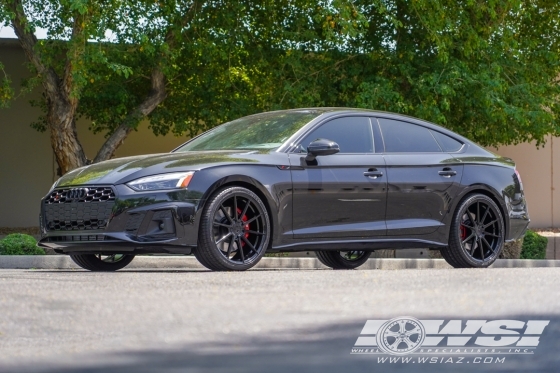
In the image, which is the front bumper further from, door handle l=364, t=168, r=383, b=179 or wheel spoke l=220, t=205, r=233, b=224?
door handle l=364, t=168, r=383, b=179

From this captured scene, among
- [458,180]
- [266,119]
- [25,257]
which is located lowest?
[25,257]

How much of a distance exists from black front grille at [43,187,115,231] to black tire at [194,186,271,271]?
805mm

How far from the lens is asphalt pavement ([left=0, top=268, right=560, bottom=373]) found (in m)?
4.41

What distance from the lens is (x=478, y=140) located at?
76.5ft

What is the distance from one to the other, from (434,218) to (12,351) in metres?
6.11

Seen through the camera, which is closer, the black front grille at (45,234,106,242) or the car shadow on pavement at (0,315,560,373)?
the car shadow on pavement at (0,315,560,373)

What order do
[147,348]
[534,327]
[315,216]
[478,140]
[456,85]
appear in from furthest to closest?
[478,140] → [456,85] → [315,216] → [534,327] → [147,348]

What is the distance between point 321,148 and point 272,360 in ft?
16.5

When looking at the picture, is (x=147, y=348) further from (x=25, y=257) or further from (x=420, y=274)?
(x=25, y=257)

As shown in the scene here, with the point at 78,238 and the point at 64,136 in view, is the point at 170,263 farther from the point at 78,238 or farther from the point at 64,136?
the point at 64,136

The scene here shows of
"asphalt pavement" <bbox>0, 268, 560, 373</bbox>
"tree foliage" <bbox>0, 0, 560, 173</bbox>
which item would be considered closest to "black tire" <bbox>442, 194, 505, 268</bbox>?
"asphalt pavement" <bbox>0, 268, 560, 373</bbox>

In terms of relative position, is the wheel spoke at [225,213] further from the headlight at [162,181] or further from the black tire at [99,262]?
the black tire at [99,262]

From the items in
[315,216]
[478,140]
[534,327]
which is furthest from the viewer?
[478,140]

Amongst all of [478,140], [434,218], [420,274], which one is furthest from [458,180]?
[478,140]
